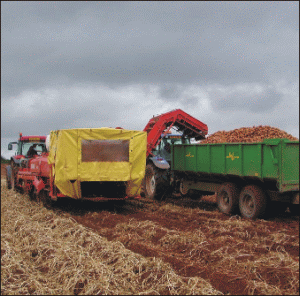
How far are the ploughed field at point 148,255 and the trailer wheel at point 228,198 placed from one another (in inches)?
Result: 21.3

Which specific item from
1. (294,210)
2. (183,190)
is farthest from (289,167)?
(183,190)

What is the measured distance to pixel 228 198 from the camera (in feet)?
39.9

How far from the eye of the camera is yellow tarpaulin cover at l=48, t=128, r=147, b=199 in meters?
11.8

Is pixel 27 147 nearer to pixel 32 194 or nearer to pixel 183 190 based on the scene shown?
pixel 32 194

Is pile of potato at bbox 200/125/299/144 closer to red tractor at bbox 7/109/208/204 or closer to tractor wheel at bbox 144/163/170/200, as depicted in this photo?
red tractor at bbox 7/109/208/204

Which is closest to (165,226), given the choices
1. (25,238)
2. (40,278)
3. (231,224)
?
(231,224)

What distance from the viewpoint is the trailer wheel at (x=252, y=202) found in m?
10.6

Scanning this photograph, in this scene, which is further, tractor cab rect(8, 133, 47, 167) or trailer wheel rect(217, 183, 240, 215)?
tractor cab rect(8, 133, 47, 167)

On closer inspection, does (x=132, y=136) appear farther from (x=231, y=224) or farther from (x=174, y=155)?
(x=231, y=224)

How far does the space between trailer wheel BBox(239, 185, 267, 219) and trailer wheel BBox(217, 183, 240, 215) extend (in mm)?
332

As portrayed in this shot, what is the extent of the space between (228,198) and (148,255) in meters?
5.45

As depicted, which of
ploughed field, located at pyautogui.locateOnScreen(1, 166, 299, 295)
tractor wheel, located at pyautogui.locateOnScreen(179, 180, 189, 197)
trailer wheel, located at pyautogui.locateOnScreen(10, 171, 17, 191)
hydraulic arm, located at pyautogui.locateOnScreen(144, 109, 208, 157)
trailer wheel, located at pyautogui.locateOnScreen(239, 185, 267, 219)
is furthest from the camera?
trailer wheel, located at pyautogui.locateOnScreen(10, 171, 17, 191)

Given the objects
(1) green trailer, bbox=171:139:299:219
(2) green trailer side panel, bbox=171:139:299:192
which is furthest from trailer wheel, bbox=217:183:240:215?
(2) green trailer side panel, bbox=171:139:299:192

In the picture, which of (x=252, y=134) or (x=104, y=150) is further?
(x=252, y=134)
